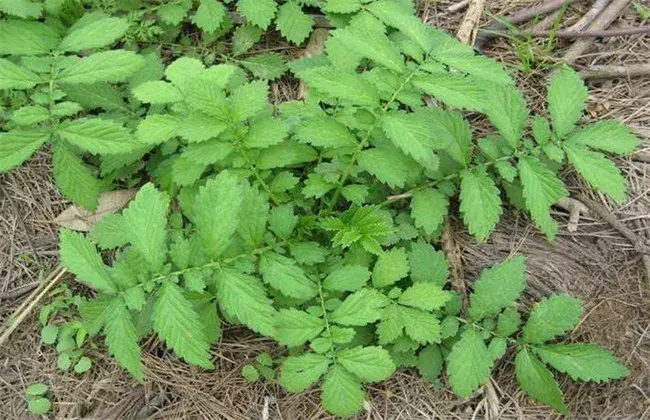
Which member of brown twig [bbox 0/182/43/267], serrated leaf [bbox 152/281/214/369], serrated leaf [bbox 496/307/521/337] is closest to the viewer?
serrated leaf [bbox 152/281/214/369]

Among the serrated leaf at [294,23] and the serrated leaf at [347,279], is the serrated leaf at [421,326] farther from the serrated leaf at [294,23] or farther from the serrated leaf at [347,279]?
the serrated leaf at [294,23]

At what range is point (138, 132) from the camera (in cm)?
225

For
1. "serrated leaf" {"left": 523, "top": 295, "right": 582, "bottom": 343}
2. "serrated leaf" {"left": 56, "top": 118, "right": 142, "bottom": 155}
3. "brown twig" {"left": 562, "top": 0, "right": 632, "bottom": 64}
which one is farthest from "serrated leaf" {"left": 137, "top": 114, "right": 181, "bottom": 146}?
"brown twig" {"left": 562, "top": 0, "right": 632, "bottom": 64}

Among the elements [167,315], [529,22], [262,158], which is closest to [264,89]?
[262,158]

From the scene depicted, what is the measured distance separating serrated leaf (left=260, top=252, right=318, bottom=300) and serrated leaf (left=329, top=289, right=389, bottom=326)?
4.8 inches

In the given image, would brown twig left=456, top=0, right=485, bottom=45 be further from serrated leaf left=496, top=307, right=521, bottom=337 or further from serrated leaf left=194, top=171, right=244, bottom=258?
serrated leaf left=194, top=171, right=244, bottom=258

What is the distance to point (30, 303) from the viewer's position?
261 centimetres

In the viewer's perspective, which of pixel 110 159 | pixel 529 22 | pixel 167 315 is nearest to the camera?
pixel 167 315

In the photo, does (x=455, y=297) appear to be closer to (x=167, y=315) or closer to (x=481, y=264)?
(x=481, y=264)

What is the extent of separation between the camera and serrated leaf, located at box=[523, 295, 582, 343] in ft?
7.60

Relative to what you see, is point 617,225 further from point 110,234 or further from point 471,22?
point 110,234

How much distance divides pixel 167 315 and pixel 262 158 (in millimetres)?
756

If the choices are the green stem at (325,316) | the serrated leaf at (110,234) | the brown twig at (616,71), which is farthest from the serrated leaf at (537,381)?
the serrated leaf at (110,234)

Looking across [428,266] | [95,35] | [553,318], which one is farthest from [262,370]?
[95,35]
